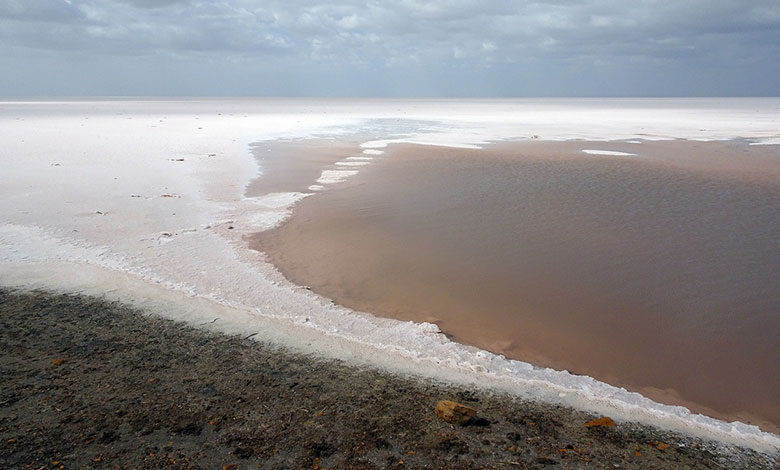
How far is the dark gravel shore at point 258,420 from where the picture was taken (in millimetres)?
3285

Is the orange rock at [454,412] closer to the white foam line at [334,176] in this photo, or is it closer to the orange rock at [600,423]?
the orange rock at [600,423]

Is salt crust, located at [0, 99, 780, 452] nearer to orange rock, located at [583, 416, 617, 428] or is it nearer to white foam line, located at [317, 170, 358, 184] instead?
white foam line, located at [317, 170, 358, 184]

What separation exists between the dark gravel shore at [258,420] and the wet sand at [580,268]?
3.79 feet

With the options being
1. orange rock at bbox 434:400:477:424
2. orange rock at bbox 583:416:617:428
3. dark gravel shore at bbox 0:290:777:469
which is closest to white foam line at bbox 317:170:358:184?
dark gravel shore at bbox 0:290:777:469

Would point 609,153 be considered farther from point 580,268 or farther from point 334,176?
point 580,268

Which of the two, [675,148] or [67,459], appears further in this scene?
[675,148]

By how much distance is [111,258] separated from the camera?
22.0ft

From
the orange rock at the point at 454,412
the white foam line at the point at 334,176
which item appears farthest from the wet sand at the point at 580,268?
the orange rock at the point at 454,412

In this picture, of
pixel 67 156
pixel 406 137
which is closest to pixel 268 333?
pixel 67 156

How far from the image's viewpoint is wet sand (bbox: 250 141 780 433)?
16.2 ft

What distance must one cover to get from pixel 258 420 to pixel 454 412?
52.5 inches

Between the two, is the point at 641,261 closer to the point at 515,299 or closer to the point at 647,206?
the point at 515,299

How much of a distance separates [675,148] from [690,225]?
12.7m

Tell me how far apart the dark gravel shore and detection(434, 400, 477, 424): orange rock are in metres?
0.06
